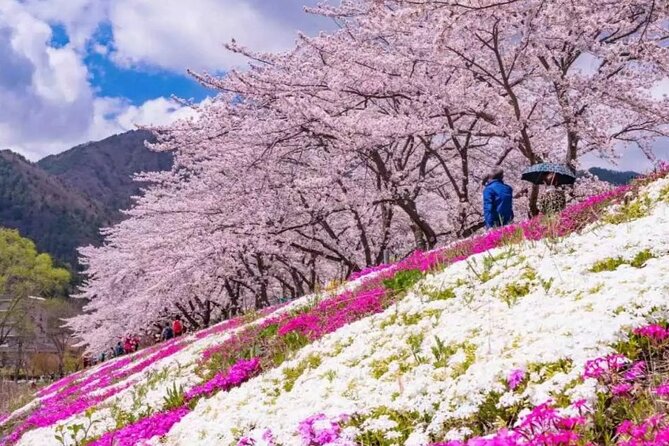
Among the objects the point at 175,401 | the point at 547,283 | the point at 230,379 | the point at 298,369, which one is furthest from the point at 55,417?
the point at 547,283

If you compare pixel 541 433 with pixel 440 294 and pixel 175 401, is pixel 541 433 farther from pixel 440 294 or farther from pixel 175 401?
pixel 175 401

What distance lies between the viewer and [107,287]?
144 ft

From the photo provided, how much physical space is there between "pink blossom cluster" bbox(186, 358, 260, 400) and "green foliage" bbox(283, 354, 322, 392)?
1005mm

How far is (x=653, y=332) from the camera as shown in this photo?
4.59 m

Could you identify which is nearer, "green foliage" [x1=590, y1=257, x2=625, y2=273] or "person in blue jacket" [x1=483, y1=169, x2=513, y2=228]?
"green foliage" [x1=590, y1=257, x2=625, y2=273]

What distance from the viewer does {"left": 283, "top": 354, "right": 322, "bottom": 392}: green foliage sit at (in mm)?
7467

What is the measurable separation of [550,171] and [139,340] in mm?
44699

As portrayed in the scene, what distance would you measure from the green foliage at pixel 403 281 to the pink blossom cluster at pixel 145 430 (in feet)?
11.9

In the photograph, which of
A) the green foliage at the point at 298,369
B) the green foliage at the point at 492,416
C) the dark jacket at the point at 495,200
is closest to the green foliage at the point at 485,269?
the green foliage at the point at 298,369

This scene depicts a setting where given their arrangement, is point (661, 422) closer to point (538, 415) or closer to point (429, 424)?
point (538, 415)

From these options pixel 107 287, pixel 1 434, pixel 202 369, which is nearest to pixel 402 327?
pixel 202 369

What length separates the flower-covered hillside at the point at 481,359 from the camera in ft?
14.5

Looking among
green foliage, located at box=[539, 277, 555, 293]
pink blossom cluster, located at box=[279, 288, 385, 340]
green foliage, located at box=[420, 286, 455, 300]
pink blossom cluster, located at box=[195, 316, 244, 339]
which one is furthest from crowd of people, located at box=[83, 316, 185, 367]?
green foliage, located at box=[539, 277, 555, 293]

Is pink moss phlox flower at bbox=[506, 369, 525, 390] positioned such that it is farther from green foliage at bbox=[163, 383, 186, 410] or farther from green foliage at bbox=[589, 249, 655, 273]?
green foliage at bbox=[163, 383, 186, 410]
